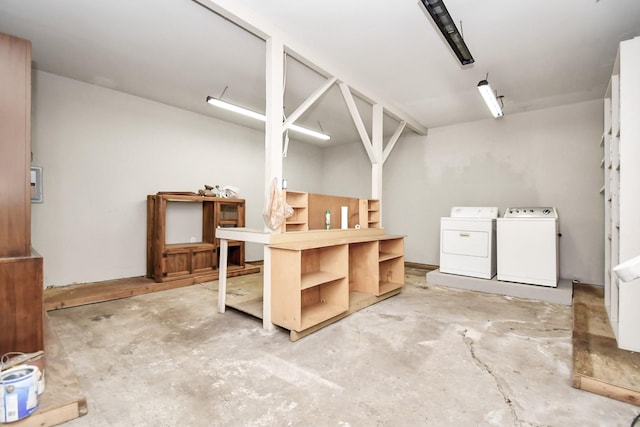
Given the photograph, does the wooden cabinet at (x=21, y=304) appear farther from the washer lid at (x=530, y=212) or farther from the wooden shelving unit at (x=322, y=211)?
the washer lid at (x=530, y=212)

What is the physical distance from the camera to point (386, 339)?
2658 millimetres

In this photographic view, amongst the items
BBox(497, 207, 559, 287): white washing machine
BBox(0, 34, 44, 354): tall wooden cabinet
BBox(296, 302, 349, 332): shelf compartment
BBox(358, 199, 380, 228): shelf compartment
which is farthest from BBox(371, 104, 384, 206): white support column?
BBox(0, 34, 44, 354): tall wooden cabinet

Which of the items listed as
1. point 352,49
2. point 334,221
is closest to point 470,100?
point 352,49

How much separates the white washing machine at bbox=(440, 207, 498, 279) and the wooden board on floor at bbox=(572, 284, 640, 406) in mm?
1471

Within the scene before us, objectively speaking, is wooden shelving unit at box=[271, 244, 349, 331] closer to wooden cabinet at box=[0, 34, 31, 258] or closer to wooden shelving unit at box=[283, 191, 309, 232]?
wooden shelving unit at box=[283, 191, 309, 232]

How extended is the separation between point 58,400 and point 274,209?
192cm

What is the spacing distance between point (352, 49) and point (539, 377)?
349cm

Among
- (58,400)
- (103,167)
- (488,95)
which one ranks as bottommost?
(58,400)

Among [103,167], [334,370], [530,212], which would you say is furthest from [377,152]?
[103,167]

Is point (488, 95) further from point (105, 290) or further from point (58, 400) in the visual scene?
point (105, 290)

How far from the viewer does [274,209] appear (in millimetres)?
2850

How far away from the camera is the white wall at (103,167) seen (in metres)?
3.96

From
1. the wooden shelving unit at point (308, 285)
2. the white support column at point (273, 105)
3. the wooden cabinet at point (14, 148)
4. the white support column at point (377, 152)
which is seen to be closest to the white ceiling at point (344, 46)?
the white support column at point (273, 105)

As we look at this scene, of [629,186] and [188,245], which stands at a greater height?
[629,186]
